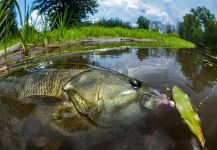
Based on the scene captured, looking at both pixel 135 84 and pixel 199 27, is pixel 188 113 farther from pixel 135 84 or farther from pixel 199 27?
pixel 199 27

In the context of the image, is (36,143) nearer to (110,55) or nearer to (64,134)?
(64,134)

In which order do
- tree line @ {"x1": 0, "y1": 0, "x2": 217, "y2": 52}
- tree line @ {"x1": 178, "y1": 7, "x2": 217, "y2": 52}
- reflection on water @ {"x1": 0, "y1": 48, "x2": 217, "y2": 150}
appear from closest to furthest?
reflection on water @ {"x1": 0, "y1": 48, "x2": 217, "y2": 150}, tree line @ {"x1": 0, "y1": 0, "x2": 217, "y2": 52}, tree line @ {"x1": 178, "y1": 7, "x2": 217, "y2": 52}

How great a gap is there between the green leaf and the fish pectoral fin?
2.07ft

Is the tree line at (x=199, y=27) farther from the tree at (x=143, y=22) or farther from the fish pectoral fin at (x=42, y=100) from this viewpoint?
the fish pectoral fin at (x=42, y=100)

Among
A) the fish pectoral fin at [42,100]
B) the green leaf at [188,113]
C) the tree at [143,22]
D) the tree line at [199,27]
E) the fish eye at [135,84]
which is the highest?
the fish eye at [135,84]

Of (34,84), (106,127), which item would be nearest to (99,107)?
(106,127)

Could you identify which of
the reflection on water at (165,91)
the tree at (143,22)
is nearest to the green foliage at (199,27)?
the tree at (143,22)

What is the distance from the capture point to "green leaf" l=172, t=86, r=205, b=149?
2396 mm

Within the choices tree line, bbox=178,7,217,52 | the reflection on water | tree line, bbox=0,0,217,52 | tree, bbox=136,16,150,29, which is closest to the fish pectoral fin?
the reflection on water

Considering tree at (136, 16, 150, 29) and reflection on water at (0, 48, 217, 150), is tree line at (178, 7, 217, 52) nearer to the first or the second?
tree at (136, 16, 150, 29)

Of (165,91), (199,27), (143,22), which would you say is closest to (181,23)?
(199,27)

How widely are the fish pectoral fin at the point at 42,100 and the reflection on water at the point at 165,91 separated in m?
0.04

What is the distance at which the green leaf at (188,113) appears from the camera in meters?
2.40

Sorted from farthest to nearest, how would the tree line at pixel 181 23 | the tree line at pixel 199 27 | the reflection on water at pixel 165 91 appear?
1. the tree line at pixel 199 27
2. the tree line at pixel 181 23
3. the reflection on water at pixel 165 91
